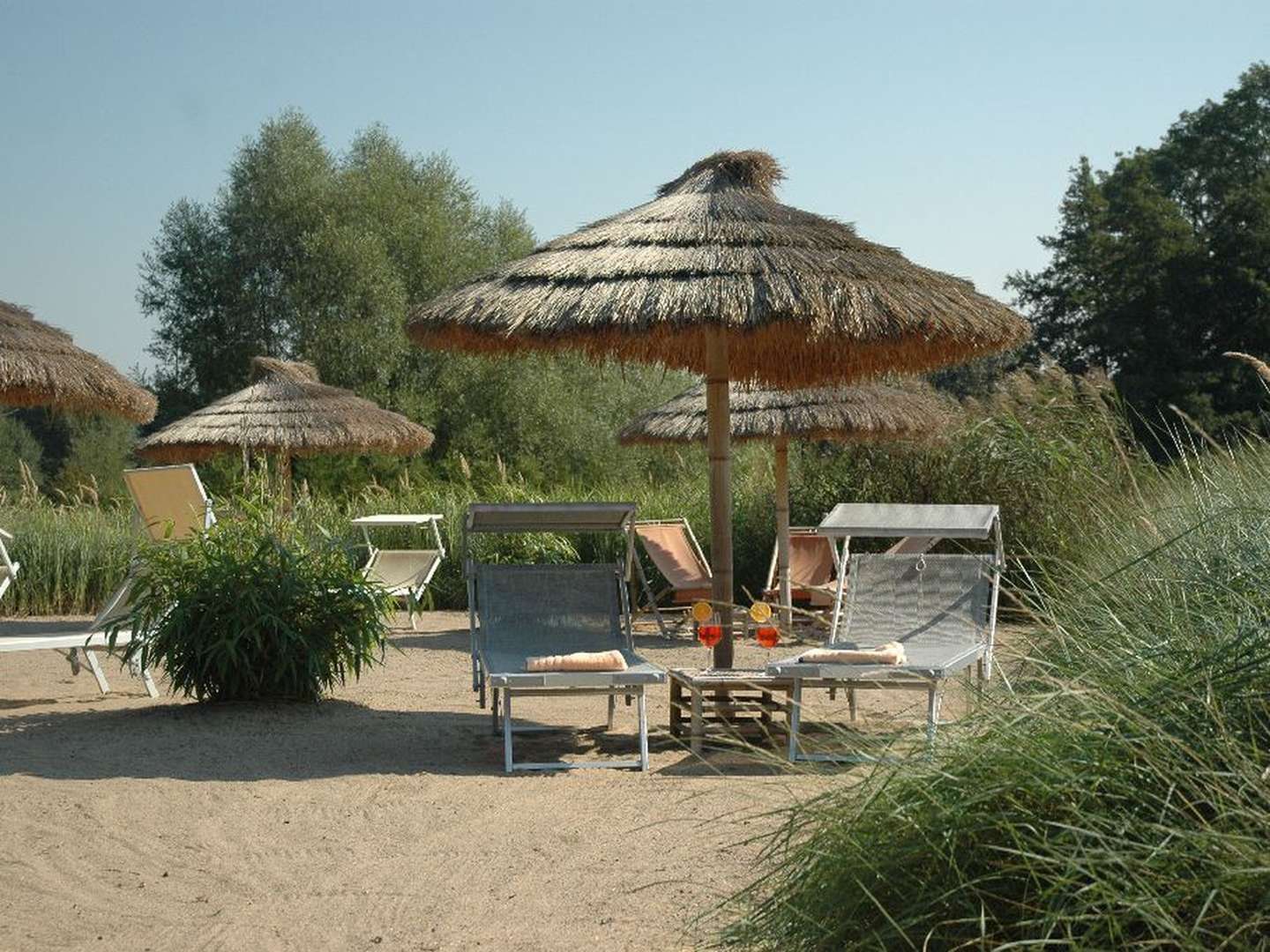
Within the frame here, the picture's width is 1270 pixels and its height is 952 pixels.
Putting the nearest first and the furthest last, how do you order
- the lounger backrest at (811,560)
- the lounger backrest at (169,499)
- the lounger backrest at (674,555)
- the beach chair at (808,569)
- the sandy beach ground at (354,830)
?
the sandy beach ground at (354,830)
the lounger backrest at (169,499)
the lounger backrest at (674,555)
the beach chair at (808,569)
the lounger backrest at (811,560)

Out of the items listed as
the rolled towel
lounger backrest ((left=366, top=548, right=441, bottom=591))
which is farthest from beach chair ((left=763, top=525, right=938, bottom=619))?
the rolled towel

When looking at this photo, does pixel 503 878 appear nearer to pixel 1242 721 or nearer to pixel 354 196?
pixel 1242 721

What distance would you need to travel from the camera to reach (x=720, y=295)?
6.71 m

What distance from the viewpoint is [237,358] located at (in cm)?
2762

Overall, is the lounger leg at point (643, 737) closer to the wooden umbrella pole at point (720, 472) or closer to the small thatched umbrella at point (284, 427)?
the wooden umbrella pole at point (720, 472)

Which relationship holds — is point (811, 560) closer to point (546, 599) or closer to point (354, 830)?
point (546, 599)

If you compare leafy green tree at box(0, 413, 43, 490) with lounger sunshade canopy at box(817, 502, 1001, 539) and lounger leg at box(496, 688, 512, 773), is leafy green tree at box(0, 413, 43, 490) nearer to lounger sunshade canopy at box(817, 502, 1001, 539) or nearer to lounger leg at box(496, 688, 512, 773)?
lounger sunshade canopy at box(817, 502, 1001, 539)

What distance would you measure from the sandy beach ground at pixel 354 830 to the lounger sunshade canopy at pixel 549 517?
97cm

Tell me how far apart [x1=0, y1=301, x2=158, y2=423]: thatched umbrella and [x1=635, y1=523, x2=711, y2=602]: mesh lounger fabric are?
395cm

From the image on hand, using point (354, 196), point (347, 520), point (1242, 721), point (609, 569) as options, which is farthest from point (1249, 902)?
point (354, 196)

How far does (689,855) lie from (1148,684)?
1.89 meters

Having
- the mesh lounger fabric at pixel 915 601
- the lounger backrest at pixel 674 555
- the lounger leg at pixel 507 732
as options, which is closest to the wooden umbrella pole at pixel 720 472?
the mesh lounger fabric at pixel 915 601

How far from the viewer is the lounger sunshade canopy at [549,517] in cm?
719

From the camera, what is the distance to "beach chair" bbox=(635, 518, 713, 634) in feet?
39.3
